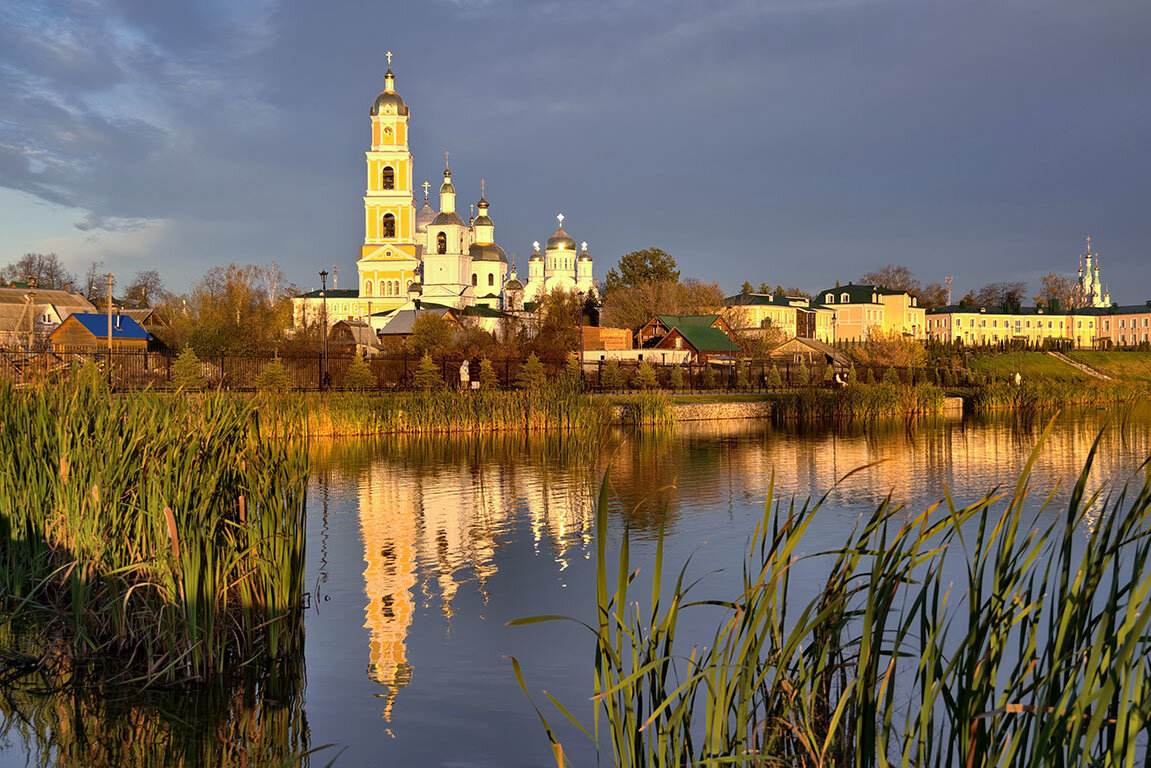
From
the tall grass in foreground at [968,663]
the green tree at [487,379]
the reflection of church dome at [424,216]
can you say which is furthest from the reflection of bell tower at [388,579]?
the reflection of church dome at [424,216]

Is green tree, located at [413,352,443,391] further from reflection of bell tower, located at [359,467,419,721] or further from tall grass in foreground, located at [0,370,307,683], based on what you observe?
tall grass in foreground, located at [0,370,307,683]

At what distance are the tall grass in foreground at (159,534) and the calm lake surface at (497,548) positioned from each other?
1.92ft

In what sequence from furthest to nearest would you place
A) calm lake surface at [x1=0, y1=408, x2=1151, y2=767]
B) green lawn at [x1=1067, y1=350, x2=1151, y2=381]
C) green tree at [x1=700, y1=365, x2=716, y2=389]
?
1. green lawn at [x1=1067, y1=350, x2=1151, y2=381]
2. green tree at [x1=700, y1=365, x2=716, y2=389]
3. calm lake surface at [x1=0, y1=408, x2=1151, y2=767]

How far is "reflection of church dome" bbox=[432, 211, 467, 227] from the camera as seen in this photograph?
11900 cm

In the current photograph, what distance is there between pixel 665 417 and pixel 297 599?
27225 millimetres

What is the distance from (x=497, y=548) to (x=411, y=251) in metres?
102

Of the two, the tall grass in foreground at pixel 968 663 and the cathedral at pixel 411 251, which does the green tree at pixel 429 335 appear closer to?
the cathedral at pixel 411 251

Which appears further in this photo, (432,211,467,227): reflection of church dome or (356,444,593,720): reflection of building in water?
(432,211,467,227): reflection of church dome

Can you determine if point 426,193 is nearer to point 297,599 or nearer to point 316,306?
point 316,306

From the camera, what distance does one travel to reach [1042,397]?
152ft

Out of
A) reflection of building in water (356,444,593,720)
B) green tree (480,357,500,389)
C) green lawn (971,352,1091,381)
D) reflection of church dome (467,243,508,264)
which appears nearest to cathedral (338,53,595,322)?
reflection of church dome (467,243,508,264)

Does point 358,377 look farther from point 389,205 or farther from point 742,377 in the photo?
point 389,205

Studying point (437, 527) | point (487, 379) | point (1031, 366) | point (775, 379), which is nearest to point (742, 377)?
point (775, 379)

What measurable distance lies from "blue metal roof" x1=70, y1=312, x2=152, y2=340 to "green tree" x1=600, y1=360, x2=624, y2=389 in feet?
89.0
